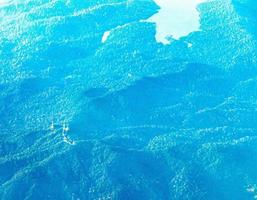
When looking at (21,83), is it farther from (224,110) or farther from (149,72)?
(224,110)

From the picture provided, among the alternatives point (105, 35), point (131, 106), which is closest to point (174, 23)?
point (105, 35)

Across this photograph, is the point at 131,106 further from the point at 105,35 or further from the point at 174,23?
the point at 174,23

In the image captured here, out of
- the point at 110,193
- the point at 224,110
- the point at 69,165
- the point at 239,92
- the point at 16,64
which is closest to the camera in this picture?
the point at 110,193

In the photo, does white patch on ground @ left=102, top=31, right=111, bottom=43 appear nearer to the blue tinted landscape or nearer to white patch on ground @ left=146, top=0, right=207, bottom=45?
the blue tinted landscape

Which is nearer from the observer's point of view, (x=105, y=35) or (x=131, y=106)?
(x=131, y=106)

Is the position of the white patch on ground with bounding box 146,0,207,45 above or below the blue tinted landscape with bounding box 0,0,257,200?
below

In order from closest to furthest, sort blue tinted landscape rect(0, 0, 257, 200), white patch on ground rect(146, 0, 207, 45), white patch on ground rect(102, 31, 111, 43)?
blue tinted landscape rect(0, 0, 257, 200)
white patch on ground rect(146, 0, 207, 45)
white patch on ground rect(102, 31, 111, 43)

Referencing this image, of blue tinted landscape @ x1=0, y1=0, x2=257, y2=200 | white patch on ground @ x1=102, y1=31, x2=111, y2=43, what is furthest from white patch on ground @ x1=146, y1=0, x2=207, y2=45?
white patch on ground @ x1=102, y1=31, x2=111, y2=43

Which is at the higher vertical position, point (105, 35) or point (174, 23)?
point (174, 23)

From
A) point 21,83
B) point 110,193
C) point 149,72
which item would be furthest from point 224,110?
point 21,83
